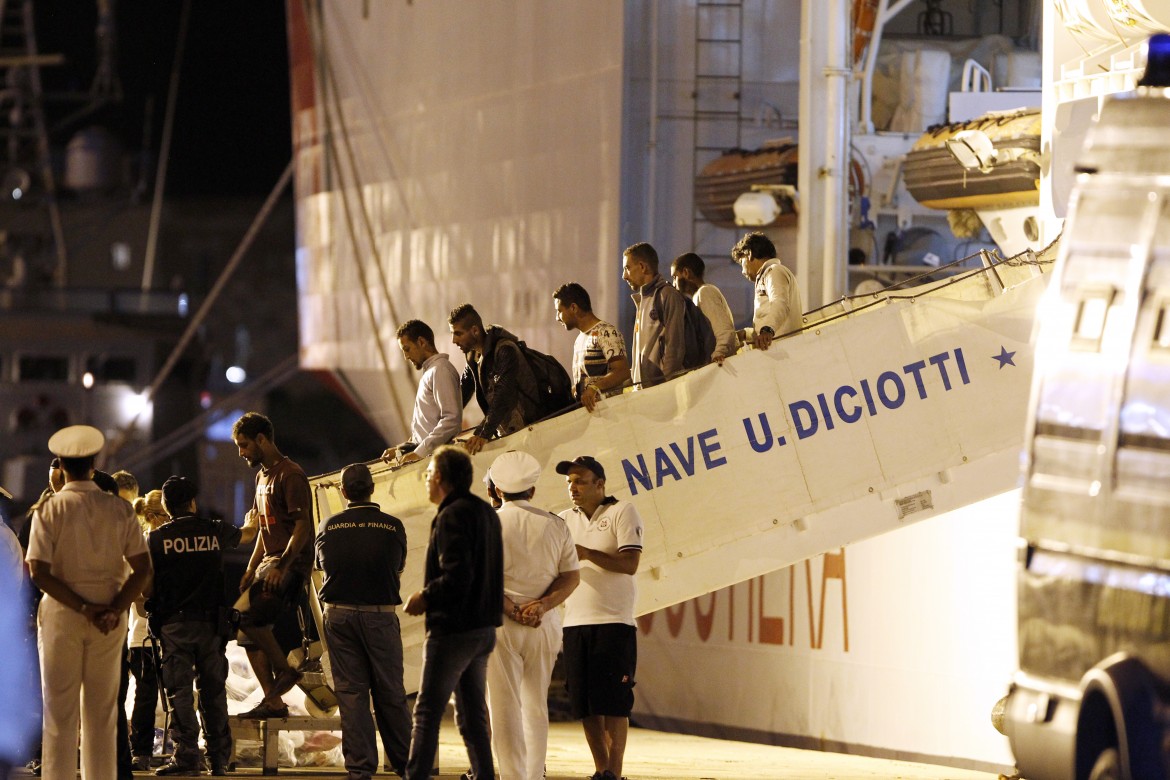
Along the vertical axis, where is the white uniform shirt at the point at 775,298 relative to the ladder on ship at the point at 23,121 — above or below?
below

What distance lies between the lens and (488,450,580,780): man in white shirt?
8992 millimetres

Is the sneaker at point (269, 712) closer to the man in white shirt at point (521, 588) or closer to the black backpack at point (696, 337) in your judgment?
the man in white shirt at point (521, 588)

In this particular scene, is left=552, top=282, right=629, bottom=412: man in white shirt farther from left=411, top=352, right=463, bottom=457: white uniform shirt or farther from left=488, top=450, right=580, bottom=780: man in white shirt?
left=488, top=450, right=580, bottom=780: man in white shirt

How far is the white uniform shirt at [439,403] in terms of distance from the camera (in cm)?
1064

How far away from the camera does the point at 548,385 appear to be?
1095 cm

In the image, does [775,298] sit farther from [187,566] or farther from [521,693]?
[187,566]

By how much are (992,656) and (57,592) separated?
717cm

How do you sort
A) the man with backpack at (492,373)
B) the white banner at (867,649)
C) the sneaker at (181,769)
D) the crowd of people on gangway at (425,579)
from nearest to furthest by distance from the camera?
the crowd of people on gangway at (425,579) → the man with backpack at (492,373) → the sneaker at (181,769) → the white banner at (867,649)

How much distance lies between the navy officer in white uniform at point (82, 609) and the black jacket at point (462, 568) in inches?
53.2

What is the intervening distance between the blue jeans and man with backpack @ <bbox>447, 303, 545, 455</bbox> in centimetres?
235

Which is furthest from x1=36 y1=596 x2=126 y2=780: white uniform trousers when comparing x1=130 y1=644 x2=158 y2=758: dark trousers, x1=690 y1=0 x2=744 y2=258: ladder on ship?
x1=690 y1=0 x2=744 y2=258: ladder on ship

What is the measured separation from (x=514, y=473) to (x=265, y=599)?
7.43 ft

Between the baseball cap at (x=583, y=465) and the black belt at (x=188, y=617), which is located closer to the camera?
the baseball cap at (x=583, y=465)

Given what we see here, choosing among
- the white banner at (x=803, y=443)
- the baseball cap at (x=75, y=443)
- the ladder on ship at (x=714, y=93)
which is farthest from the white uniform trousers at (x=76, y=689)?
the ladder on ship at (x=714, y=93)
